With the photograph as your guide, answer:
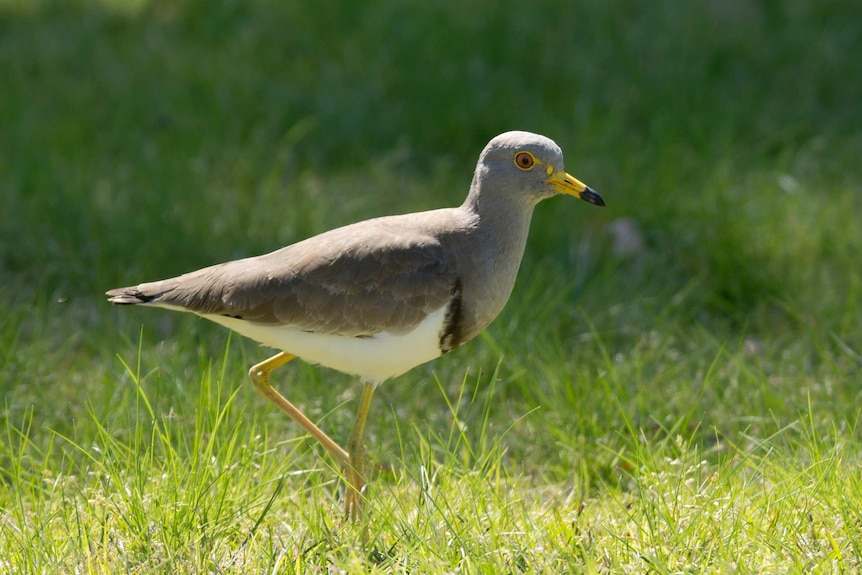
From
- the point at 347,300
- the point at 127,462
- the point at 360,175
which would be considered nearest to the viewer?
the point at 127,462

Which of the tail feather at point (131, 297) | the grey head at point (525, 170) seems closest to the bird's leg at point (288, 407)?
the tail feather at point (131, 297)

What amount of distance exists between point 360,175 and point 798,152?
278 cm

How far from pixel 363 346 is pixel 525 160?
0.86 meters

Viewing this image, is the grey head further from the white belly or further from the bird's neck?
the white belly

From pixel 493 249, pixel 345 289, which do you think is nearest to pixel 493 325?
pixel 493 249

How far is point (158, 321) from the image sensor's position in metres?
5.56

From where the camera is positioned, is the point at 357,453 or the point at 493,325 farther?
the point at 493,325

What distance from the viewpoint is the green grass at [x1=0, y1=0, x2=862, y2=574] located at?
3.50 m

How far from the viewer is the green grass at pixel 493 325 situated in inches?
138

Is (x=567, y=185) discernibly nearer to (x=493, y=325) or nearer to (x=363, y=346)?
(x=363, y=346)

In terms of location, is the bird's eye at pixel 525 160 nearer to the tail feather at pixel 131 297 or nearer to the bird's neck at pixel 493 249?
the bird's neck at pixel 493 249

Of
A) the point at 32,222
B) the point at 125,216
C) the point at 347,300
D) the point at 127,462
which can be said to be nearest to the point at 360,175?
the point at 125,216

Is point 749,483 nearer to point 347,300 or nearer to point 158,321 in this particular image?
point 347,300

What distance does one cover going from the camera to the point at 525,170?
3947 millimetres
